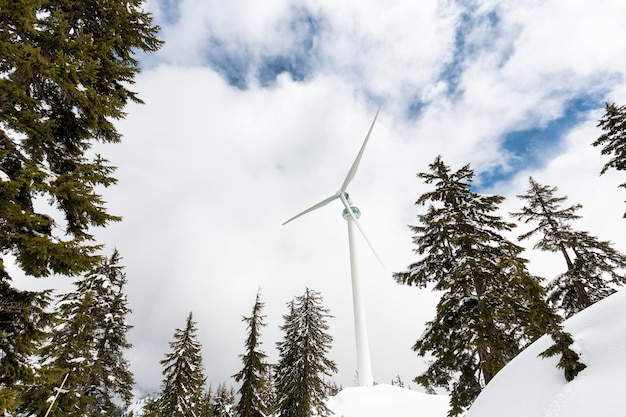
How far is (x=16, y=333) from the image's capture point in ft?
20.9

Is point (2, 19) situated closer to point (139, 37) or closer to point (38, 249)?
point (139, 37)

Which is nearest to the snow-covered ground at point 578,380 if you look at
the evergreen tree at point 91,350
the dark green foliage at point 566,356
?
the dark green foliage at point 566,356

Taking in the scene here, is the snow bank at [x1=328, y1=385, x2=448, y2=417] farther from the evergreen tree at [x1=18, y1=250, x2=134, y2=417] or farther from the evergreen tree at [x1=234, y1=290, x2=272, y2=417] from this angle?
the evergreen tree at [x1=18, y1=250, x2=134, y2=417]

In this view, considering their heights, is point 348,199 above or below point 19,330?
above

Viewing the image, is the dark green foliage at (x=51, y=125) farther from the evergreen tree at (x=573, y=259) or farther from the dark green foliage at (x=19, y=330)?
the evergreen tree at (x=573, y=259)

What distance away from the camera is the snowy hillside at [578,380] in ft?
19.4

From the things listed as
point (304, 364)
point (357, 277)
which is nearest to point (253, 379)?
point (304, 364)

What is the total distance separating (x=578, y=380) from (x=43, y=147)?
498 inches

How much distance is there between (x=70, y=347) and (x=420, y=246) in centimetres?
1835

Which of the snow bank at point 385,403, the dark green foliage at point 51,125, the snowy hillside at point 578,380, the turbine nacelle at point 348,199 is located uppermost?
the turbine nacelle at point 348,199

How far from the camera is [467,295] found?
13125mm

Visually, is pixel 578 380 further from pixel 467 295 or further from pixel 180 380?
pixel 180 380

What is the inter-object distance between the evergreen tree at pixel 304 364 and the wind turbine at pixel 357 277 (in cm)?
1011

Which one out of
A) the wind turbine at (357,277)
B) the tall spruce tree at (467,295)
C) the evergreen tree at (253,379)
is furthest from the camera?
the wind turbine at (357,277)
